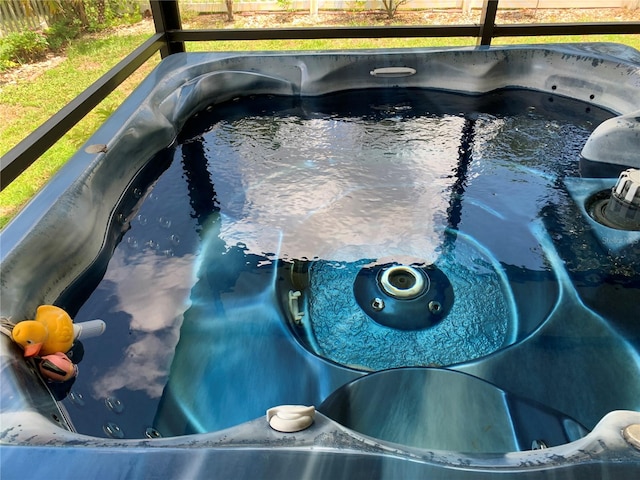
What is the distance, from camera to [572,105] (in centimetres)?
288

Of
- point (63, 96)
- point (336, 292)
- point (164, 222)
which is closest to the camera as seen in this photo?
point (336, 292)

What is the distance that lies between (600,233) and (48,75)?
152 inches

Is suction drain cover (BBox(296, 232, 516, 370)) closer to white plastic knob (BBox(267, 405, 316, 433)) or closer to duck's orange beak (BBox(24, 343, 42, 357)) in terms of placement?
white plastic knob (BBox(267, 405, 316, 433))

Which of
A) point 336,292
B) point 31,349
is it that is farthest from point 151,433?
point 336,292

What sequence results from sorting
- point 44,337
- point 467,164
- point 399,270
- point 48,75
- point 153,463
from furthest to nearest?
point 48,75 → point 467,164 → point 399,270 → point 44,337 → point 153,463

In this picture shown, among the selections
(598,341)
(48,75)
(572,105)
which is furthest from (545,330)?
(48,75)

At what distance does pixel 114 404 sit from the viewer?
1246 mm

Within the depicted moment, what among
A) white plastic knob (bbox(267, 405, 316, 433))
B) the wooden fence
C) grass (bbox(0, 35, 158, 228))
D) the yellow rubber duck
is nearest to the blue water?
the yellow rubber duck

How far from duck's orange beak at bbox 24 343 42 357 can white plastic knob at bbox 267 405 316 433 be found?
0.65 m

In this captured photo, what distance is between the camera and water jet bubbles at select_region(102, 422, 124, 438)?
1.17 metres

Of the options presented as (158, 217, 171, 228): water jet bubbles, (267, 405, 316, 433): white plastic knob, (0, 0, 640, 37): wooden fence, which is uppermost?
(0, 0, 640, 37): wooden fence

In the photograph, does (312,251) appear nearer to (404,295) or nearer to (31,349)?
(404,295)

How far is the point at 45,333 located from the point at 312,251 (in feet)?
2.99

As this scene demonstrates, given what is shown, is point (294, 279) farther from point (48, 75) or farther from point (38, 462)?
point (48, 75)
